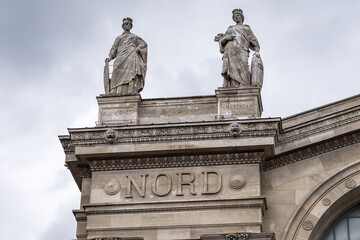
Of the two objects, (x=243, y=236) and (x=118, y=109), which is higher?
(x=118, y=109)

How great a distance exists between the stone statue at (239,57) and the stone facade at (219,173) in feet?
1.91

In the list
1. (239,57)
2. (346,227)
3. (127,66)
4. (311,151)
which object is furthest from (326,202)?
(127,66)

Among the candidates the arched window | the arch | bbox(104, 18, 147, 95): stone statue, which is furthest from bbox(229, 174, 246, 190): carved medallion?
bbox(104, 18, 147, 95): stone statue

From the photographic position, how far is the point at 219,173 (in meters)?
24.1

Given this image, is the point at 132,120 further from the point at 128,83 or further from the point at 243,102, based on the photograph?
the point at 243,102

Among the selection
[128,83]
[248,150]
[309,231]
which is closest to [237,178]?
[248,150]

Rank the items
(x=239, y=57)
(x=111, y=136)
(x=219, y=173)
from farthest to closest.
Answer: (x=239, y=57) < (x=111, y=136) < (x=219, y=173)

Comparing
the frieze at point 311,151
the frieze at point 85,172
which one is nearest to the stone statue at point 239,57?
the frieze at point 311,151

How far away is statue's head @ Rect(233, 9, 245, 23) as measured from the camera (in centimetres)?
2723

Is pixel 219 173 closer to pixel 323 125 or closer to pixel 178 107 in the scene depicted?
pixel 178 107

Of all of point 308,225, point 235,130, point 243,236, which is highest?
point 235,130

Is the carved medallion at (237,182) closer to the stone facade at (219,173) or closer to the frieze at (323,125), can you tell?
the stone facade at (219,173)

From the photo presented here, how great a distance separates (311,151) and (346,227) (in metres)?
2.25

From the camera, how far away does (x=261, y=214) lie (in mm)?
23422
